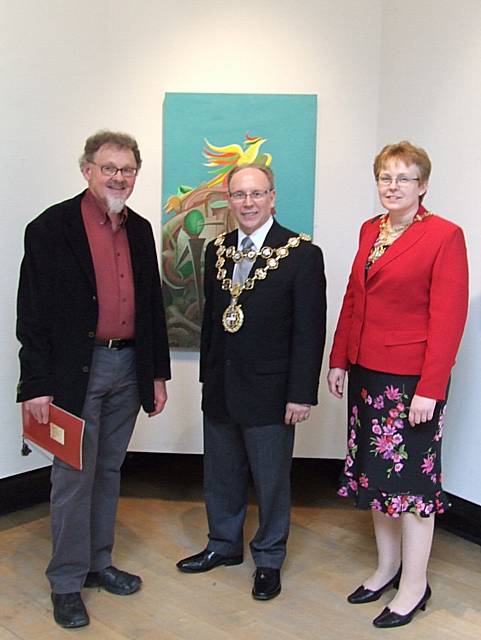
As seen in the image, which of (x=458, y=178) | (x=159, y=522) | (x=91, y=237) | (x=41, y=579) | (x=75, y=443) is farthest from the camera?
(x=159, y=522)

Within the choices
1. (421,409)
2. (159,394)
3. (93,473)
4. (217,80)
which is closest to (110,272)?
(159,394)

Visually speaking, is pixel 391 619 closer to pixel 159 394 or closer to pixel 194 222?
pixel 159 394

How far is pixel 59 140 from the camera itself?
322 centimetres

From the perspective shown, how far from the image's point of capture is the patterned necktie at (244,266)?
8.36 feet

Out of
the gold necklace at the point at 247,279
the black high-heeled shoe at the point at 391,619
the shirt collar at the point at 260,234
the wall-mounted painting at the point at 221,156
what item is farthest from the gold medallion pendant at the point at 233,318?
the black high-heeled shoe at the point at 391,619

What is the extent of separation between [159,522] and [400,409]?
55.8 inches

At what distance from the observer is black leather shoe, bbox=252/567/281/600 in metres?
2.54

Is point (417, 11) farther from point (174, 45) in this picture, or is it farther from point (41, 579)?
point (41, 579)

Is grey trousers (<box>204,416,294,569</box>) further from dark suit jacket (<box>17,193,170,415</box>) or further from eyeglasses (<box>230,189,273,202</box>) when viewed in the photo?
eyeglasses (<box>230,189,273,202</box>)

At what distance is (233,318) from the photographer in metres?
2.53

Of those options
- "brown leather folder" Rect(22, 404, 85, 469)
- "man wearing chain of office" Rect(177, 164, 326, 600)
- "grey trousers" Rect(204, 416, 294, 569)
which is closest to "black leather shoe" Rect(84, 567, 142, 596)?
"grey trousers" Rect(204, 416, 294, 569)

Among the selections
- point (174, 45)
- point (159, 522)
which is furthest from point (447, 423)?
point (174, 45)

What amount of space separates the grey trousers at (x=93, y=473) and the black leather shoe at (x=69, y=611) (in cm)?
3

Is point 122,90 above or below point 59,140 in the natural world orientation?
above
